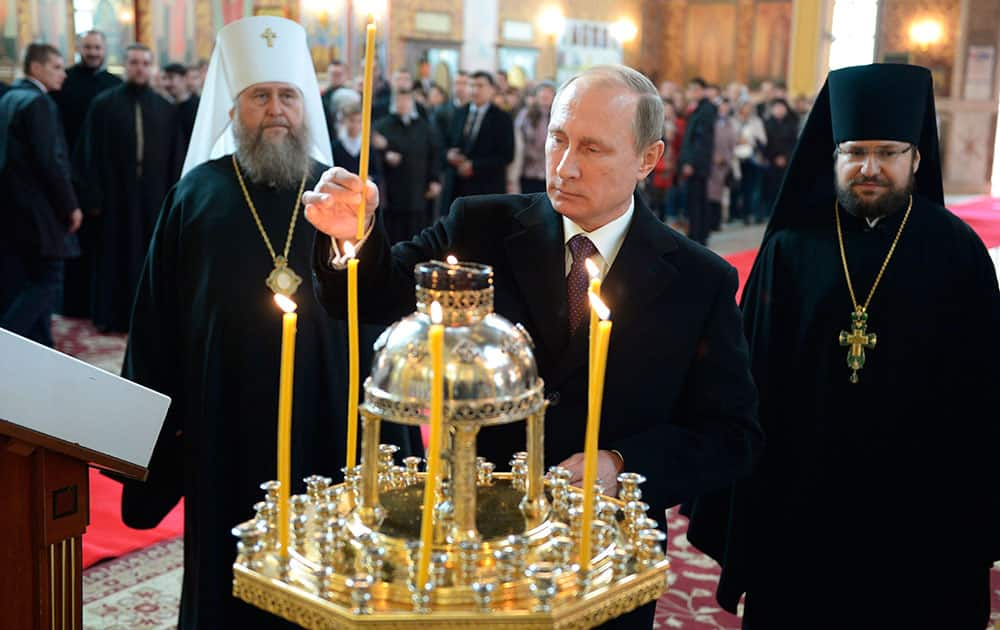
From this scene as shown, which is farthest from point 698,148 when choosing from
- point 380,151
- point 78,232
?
point 78,232

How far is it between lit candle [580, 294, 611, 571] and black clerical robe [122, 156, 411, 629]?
7.03 ft

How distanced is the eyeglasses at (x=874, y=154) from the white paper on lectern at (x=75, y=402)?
2.24 meters

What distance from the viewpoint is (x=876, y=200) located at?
11.2 feet

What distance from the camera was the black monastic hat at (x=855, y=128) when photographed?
11.1ft

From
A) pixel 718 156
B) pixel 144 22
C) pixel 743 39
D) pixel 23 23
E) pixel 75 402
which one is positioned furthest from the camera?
pixel 743 39

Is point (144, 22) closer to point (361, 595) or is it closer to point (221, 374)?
point (221, 374)

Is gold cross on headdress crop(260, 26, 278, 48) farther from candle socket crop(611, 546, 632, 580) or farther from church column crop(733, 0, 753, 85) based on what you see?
church column crop(733, 0, 753, 85)

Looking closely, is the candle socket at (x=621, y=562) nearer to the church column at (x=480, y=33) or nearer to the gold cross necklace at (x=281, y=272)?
the gold cross necklace at (x=281, y=272)

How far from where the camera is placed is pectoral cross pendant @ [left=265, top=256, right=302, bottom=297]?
3.47m

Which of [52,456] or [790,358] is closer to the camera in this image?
A: [52,456]

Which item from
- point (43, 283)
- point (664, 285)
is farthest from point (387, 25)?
point (664, 285)

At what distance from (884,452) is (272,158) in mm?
2134

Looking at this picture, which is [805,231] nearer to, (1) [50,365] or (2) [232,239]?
(2) [232,239]

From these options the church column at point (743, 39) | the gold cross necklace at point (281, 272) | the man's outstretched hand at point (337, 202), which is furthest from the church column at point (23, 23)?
the church column at point (743, 39)
